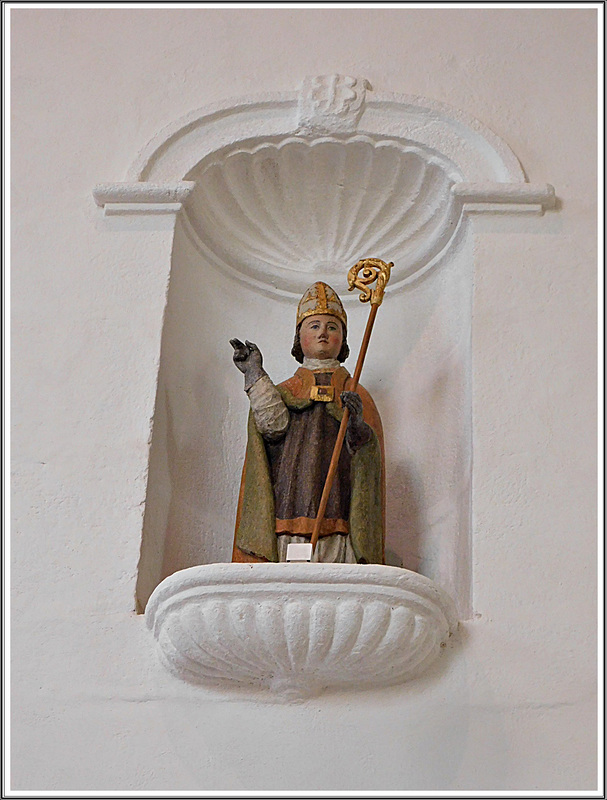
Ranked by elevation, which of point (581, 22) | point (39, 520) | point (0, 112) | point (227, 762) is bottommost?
point (227, 762)

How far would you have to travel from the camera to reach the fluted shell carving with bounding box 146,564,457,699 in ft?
9.95

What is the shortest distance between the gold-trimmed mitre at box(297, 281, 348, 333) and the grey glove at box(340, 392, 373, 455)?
389mm

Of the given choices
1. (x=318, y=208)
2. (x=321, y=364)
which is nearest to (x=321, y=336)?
(x=321, y=364)

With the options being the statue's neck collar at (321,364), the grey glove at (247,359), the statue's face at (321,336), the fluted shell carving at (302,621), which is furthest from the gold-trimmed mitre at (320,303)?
the fluted shell carving at (302,621)

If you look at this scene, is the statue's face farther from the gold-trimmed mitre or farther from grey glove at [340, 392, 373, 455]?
grey glove at [340, 392, 373, 455]

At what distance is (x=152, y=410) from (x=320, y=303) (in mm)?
572

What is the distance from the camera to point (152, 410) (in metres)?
3.55

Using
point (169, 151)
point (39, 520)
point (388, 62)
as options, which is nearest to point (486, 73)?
point (388, 62)

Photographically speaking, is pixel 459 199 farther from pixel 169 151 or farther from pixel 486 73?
pixel 169 151

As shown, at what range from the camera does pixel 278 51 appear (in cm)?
414

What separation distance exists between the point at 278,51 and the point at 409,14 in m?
0.43

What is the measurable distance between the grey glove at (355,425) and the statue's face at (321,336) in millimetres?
295

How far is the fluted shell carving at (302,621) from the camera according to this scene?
303 cm

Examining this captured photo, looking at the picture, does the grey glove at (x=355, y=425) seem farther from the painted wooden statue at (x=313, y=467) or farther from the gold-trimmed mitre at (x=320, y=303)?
the gold-trimmed mitre at (x=320, y=303)
